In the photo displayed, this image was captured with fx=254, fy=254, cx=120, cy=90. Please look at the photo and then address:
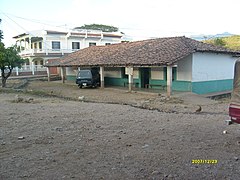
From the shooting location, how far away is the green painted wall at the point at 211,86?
19.3 meters

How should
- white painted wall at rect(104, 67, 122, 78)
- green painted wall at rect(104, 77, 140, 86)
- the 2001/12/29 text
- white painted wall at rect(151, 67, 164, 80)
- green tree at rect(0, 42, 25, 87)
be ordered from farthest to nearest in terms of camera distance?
white painted wall at rect(104, 67, 122, 78), green painted wall at rect(104, 77, 140, 86), green tree at rect(0, 42, 25, 87), white painted wall at rect(151, 67, 164, 80), the 2001/12/29 text

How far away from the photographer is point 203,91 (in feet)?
65.3

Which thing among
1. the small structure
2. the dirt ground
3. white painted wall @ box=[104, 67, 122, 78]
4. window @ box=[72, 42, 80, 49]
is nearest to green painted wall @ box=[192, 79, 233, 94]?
the small structure

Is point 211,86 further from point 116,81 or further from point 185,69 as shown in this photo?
point 116,81

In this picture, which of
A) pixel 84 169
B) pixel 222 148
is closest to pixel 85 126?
pixel 84 169

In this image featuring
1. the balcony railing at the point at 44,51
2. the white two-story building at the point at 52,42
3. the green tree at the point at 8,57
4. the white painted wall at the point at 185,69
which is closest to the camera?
the white painted wall at the point at 185,69

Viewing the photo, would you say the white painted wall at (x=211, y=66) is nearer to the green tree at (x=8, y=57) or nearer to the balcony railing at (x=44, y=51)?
the green tree at (x=8, y=57)

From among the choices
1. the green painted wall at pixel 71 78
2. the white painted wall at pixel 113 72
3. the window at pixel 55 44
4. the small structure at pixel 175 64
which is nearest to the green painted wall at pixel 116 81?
the small structure at pixel 175 64

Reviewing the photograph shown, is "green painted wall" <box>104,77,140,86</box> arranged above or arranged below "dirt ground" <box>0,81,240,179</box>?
above

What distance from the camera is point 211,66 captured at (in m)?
20.3

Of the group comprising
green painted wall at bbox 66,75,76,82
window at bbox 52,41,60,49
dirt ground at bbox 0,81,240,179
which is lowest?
dirt ground at bbox 0,81,240,179

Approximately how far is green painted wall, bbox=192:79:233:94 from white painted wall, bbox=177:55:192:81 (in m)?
0.77

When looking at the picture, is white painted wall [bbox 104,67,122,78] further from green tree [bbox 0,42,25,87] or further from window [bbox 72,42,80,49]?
window [bbox 72,42,80,49]

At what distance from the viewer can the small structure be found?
18.2 metres
